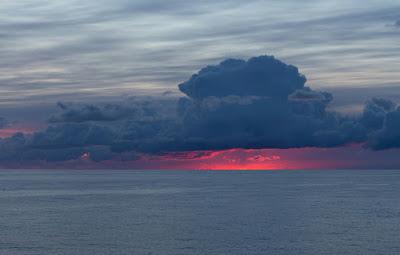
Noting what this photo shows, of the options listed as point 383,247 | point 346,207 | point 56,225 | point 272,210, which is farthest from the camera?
point 346,207

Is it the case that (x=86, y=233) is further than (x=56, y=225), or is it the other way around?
(x=56, y=225)

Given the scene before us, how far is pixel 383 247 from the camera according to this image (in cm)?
11188

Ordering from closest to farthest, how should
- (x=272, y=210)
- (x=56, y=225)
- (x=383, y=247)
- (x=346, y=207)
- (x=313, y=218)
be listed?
(x=383, y=247) → (x=56, y=225) → (x=313, y=218) → (x=272, y=210) → (x=346, y=207)

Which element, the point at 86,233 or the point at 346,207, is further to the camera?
the point at 346,207

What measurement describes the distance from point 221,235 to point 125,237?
Result: 17.4 m

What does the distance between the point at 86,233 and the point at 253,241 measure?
33.7m

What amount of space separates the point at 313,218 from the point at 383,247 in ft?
154

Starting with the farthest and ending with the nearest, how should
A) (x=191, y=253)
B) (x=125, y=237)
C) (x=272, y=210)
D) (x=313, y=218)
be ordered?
(x=272, y=210) → (x=313, y=218) → (x=125, y=237) → (x=191, y=253)

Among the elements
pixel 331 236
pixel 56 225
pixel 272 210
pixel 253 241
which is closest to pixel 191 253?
pixel 253 241

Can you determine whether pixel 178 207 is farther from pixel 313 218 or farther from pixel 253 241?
pixel 253 241

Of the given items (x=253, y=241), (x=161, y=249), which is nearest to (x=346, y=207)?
(x=253, y=241)

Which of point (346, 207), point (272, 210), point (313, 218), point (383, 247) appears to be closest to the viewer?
point (383, 247)

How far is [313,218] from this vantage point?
521 feet

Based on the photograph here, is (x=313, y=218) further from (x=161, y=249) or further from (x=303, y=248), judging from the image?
(x=161, y=249)
